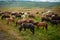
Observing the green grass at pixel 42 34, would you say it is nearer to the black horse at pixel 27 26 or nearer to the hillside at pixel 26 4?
the black horse at pixel 27 26

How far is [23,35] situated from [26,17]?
37cm

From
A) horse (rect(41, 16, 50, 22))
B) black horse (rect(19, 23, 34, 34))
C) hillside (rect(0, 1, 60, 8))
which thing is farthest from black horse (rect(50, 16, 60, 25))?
black horse (rect(19, 23, 34, 34))

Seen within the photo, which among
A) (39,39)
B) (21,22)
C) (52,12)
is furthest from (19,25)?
(52,12)

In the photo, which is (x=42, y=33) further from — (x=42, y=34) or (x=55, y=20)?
(x=55, y=20)

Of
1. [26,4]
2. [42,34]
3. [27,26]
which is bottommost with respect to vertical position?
[42,34]

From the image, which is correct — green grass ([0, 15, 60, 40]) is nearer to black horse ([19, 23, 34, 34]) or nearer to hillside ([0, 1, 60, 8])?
black horse ([19, 23, 34, 34])

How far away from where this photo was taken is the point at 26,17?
275 centimetres

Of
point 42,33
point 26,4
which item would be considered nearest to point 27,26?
point 42,33

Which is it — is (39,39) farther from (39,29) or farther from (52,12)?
(52,12)

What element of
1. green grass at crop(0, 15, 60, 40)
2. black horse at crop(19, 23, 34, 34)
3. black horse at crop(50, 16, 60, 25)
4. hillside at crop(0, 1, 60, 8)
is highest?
hillside at crop(0, 1, 60, 8)

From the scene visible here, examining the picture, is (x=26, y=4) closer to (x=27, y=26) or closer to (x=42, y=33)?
(x=27, y=26)

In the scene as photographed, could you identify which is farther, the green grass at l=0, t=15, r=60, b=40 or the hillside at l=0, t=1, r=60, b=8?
the hillside at l=0, t=1, r=60, b=8

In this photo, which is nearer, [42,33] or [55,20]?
[42,33]

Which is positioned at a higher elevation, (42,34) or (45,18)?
(45,18)
